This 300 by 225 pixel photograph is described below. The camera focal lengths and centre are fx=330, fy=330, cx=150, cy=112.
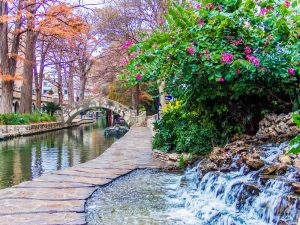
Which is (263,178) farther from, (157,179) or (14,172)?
(14,172)

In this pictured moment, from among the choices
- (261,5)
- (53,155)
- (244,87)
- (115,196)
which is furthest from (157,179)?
(53,155)

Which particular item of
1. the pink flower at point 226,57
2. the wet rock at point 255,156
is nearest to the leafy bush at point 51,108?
the pink flower at point 226,57

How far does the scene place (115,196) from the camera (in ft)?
17.5

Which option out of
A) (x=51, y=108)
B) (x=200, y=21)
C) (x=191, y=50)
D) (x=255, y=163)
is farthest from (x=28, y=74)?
(x=255, y=163)

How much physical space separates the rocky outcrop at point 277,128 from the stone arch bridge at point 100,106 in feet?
73.9

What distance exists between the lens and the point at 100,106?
30.4 meters

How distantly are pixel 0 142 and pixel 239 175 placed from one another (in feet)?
45.5

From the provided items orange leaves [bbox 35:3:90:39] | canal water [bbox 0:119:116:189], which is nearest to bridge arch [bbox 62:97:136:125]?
orange leaves [bbox 35:3:90:39]

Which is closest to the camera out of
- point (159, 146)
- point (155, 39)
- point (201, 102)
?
point (155, 39)

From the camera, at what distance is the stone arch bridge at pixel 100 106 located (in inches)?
1151

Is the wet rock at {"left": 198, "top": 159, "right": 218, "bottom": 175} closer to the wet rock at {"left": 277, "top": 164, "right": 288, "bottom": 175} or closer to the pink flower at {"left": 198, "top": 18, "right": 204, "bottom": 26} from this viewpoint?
the wet rock at {"left": 277, "top": 164, "right": 288, "bottom": 175}

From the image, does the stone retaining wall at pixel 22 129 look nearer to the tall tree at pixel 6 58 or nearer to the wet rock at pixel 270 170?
the tall tree at pixel 6 58

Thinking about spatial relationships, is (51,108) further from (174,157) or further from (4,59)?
(174,157)

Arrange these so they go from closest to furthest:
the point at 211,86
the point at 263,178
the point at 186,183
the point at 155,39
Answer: the point at 263,178 → the point at 186,183 → the point at 155,39 → the point at 211,86
